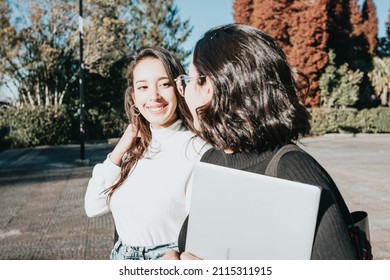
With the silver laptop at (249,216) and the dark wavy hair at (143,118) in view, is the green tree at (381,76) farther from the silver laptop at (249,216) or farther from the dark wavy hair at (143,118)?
the silver laptop at (249,216)

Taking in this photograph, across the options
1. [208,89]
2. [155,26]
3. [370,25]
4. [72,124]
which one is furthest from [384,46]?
[208,89]

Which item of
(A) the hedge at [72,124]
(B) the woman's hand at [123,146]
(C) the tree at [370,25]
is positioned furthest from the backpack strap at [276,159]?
(C) the tree at [370,25]

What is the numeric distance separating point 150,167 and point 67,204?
5.43 meters

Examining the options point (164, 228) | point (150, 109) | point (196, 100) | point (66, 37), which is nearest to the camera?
point (196, 100)

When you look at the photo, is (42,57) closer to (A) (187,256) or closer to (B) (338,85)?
(B) (338,85)

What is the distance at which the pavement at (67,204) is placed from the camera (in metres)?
4.45

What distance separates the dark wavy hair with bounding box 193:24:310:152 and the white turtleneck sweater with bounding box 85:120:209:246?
1.72ft

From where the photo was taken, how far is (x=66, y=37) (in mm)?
18266

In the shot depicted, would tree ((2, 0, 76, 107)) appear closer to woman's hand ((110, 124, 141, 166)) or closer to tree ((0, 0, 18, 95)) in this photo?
tree ((0, 0, 18, 95))

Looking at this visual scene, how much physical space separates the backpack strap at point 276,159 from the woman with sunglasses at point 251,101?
10 mm

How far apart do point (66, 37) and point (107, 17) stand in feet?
6.69
